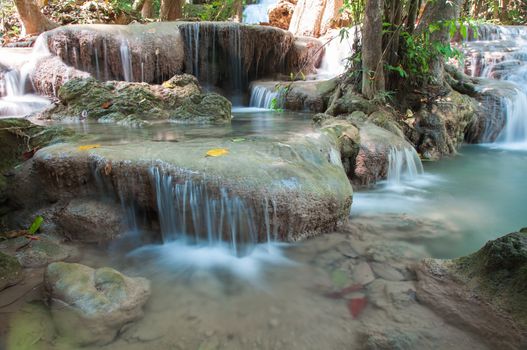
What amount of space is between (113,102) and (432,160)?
5.83 meters

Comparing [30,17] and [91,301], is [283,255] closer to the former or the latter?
[91,301]

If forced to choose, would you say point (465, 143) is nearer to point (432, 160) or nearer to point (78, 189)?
point (432, 160)

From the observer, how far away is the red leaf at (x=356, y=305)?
2.19 m

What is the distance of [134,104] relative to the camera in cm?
637

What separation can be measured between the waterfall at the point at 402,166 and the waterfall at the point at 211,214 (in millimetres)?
2599

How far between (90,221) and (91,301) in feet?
4.10

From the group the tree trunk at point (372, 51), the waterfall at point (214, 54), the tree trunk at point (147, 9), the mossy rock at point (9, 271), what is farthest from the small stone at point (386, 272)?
the tree trunk at point (147, 9)

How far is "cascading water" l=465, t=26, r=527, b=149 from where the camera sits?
7504 millimetres

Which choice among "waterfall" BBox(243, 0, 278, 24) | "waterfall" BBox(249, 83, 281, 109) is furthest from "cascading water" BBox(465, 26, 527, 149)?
"waterfall" BBox(243, 0, 278, 24)

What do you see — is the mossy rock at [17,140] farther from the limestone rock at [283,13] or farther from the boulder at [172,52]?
the limestone rock at [283,13]

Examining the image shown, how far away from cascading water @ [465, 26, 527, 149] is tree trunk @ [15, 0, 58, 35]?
13.0 meters

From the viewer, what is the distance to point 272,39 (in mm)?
10422

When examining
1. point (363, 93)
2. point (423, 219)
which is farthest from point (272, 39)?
point (423, 219)

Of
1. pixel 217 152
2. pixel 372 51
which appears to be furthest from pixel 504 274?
pixel 372 51
